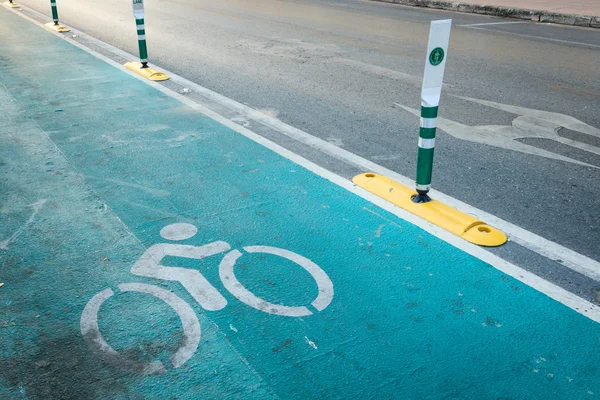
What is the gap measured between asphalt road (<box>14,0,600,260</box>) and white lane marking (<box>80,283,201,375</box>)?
2.70 meters

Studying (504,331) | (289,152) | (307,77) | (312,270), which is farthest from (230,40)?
(504,331)

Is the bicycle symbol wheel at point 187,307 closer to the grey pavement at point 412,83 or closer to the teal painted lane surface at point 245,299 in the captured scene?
the teal painted lane surface at point 245,299

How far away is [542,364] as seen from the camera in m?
2.85

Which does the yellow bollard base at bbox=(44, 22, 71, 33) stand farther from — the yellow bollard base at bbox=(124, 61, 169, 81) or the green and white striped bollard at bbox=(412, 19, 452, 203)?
the green and white striped bollard at bbox=(412, 19, 452, 203)

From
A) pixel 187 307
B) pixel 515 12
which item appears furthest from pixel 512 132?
pixel 515 12

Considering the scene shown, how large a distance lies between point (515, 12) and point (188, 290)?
15927 millimetres

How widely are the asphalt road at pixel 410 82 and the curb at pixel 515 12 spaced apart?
2.27ft

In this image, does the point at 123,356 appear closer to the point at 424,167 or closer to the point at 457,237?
the point at 457,237

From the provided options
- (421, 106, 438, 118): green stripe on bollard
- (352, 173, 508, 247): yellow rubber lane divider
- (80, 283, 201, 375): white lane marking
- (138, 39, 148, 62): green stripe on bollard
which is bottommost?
(80, 283, 201, 375): white lane marking

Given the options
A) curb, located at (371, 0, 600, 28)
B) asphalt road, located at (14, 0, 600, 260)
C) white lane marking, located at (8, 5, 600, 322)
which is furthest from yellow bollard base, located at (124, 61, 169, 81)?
curb, located at (371, 0, 600, 28)

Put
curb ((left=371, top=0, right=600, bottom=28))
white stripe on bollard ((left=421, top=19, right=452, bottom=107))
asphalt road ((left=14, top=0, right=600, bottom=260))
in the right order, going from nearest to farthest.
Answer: white stripe on bollard ((left=421, top=19, right=452, bottom=107)) → asphalt road ((left=14, top=0, right=600, bottom=260)) → curb ((left=371, top=0, right=600, bottom=28))

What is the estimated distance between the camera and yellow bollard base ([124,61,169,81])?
871 cm

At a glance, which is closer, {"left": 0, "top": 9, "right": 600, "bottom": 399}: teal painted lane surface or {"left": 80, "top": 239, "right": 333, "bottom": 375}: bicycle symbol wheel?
{"left": 0, "top": 9, "right": 600, "bottom": 399}: teal painted lane surface

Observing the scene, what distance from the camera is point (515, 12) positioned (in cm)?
1625
